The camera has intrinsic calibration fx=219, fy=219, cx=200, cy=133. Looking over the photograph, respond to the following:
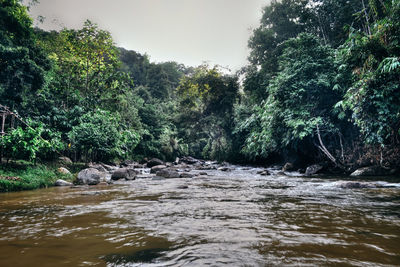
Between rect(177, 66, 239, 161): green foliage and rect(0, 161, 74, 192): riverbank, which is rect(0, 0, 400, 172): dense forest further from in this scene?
rect(0, 161, 74, 192): riverbank

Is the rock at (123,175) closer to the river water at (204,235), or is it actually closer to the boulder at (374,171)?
the river water at (204,235)

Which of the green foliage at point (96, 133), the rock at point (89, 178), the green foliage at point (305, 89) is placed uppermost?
the green foliage at point (305, 89)

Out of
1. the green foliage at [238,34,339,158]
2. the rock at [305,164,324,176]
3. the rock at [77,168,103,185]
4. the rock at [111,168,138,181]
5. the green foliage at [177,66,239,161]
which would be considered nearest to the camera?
the rock at [77,168,103,185]

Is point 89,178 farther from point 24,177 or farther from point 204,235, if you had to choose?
point 204,235

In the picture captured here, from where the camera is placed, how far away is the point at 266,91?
46.2 feet

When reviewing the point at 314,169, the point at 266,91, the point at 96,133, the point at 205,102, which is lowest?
the point at 314,169

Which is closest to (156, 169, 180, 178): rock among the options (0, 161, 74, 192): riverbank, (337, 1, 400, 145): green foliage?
(0, 161, 74, 192): riverbank

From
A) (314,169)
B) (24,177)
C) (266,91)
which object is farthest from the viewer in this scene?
(266,91)

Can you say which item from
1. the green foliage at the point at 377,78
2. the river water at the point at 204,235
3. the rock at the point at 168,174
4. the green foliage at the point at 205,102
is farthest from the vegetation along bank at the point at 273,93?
the river water at the point at 204,235

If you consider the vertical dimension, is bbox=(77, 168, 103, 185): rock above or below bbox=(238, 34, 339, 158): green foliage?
below

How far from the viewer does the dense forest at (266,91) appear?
7.17m

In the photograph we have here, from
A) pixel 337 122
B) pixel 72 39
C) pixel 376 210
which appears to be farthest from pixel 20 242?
pixel 72 39

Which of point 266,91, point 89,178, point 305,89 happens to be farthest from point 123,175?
point 305,89

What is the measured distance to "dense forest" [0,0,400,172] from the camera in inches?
282
